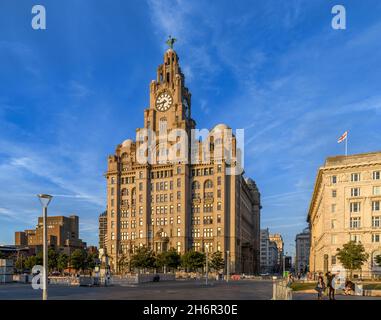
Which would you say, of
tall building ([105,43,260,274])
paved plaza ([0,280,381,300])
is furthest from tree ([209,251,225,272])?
paved plaza ([0,280,381,300])

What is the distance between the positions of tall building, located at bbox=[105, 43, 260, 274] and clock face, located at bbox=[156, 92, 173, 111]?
396mm

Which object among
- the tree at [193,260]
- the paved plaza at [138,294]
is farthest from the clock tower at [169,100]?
the paved plaza at [138,294]

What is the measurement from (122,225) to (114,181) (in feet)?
56.9

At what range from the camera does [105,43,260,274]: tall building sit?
474 feet

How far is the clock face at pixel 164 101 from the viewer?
528 feet

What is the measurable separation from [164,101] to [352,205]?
92597 mm

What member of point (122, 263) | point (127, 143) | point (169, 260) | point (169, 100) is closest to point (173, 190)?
point (127, 143)

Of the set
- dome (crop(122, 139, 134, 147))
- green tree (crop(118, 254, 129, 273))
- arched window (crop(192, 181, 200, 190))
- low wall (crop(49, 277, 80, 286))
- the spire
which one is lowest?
green tree (crop(118, 254, 129, 273))

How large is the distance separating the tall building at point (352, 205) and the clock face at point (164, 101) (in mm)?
81295

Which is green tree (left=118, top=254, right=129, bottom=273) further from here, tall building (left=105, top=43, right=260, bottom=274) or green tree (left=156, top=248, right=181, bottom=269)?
green tree (left=156, top=248, right=181, bottom=269)
